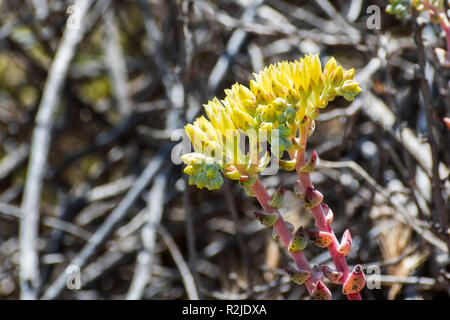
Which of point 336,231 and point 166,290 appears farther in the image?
point 166,290

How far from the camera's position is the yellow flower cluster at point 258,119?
2.88 feet

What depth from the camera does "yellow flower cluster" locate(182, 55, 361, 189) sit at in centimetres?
88

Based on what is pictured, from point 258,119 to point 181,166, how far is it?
2.86ft

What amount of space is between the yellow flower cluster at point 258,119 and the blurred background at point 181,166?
544 mm

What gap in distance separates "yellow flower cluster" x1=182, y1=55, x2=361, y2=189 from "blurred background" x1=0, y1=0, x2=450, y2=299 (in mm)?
544

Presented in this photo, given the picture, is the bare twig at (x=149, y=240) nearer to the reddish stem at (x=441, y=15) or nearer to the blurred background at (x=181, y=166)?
the blurred background at (x=181, y=166)

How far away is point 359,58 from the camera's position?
2.64 metres

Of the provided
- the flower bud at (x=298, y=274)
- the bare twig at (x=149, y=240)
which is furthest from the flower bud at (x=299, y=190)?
the bare twig at (x=149, y=240)

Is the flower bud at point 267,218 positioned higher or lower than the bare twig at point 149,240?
lower

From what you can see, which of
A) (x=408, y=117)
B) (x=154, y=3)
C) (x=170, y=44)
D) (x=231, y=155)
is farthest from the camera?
(x=154, y=3)
